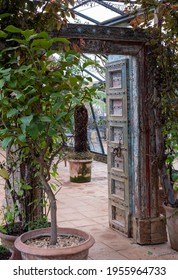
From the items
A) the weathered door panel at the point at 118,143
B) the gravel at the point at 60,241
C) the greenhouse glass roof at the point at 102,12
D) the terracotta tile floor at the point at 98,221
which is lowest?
the terracotta tile floor at the point at 98,221

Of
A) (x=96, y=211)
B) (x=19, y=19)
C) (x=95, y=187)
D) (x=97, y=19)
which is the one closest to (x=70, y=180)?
(x=95, y=187)

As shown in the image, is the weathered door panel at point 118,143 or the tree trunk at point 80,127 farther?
the tree trunk at point 80,127

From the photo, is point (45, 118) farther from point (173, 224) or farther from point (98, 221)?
point (98, 221)

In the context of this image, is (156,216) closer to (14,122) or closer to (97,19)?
(14,122)

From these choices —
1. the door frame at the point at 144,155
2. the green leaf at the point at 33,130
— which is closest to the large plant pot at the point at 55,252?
the green leaf at the point at 33,130

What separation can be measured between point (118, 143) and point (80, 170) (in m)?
3.43

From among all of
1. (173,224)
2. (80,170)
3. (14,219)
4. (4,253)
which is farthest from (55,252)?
(80,170)

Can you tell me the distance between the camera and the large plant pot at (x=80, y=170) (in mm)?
7883

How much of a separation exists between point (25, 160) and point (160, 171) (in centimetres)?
138

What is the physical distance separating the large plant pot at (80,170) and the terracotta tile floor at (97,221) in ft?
0.48

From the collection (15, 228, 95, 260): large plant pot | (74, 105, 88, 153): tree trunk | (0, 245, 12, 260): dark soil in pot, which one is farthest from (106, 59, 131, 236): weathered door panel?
(74, 105, 88, 153): tree trunk

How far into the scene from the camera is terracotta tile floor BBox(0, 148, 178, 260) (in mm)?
3953

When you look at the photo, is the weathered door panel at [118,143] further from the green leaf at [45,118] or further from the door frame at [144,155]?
the green leaf at [45,118]
